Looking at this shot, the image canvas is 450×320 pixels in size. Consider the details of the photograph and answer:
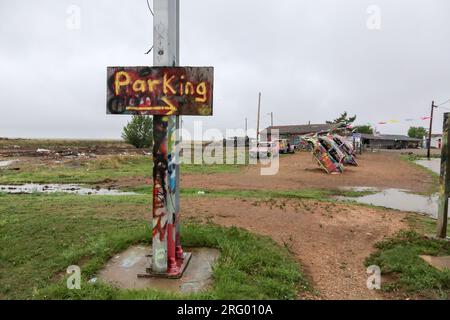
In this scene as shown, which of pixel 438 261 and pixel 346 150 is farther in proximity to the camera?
pixel 346 150

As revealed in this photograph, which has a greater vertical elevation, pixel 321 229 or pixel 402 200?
pixel 321 229

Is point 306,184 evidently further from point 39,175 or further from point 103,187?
point 39,175

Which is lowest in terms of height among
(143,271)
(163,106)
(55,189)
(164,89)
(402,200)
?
(55,189)

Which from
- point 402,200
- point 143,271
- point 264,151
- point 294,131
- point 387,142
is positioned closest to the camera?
point 143,271

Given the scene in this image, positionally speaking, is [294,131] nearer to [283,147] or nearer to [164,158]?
[283,147]

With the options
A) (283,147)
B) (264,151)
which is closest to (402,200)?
(264,151)

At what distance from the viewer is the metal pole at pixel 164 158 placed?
4.56m

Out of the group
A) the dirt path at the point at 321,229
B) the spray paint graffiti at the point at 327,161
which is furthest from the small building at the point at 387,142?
the dirt path at the point at 321,229

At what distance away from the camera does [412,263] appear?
17.7ft

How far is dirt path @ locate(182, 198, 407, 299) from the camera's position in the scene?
509 cm

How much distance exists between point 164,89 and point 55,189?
41.0ft

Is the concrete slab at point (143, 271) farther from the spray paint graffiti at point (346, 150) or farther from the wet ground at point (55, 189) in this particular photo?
the spray paint graffiti at point (346, 150)

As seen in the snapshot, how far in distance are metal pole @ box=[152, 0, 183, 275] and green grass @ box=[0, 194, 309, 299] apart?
683 millimetres

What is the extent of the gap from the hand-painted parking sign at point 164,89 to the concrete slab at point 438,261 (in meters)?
4.01
